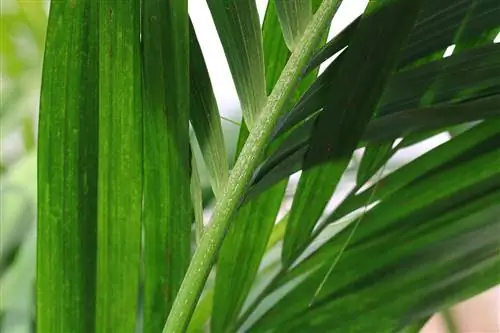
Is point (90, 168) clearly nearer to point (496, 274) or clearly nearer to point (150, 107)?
point (150, 107)

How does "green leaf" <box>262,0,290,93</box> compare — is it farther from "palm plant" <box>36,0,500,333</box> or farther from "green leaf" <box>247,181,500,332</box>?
"green leaf" <box>247,181,500,332</box>

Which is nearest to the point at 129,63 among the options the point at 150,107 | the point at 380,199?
the point at 150,107

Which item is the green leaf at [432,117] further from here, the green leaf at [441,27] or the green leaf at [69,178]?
the green leaf at [69,178]

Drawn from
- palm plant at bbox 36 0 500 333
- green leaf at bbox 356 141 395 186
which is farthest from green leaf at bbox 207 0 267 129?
green leaf at bbox 356 141 395 186

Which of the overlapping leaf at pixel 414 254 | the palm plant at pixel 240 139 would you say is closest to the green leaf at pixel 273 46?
the palm plant at pixel 240 139

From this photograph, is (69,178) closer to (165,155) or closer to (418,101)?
(165,155)

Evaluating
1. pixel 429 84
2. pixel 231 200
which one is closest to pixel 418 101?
pixel 429 84
